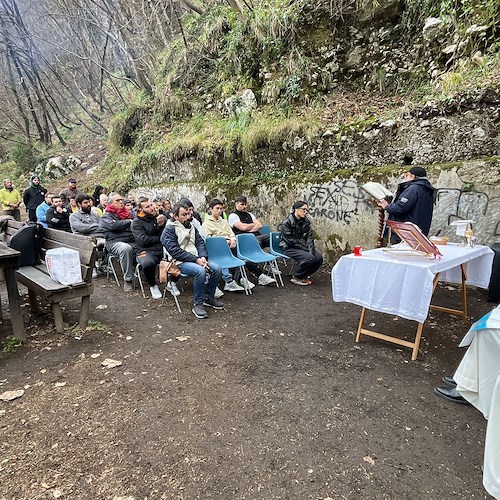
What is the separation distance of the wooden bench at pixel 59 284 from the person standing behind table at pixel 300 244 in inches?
125

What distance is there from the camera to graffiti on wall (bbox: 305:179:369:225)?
6812 millimetres

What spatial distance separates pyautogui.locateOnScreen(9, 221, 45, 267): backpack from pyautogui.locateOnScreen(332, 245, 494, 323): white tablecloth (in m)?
4.19

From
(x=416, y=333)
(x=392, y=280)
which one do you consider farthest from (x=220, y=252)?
(x=416, y=333)

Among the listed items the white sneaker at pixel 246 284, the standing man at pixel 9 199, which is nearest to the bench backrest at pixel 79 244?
the white sneaker at pixel 246 284

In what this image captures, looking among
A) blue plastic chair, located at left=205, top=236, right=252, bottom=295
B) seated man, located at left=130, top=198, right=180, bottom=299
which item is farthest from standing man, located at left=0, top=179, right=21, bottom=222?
blue plastic chair, located at left=205, top=236, right=252, bottom=295

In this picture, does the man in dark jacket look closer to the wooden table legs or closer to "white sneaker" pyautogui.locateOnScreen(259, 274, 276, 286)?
"white sneaker" pyautogui.locateOnScreen(259, 274, 276, 286)

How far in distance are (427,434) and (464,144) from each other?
5040 millimetres

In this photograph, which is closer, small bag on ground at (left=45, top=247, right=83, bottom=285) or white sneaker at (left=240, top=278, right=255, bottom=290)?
small bag on ground at (left=45, top=247, right=83, bottom=285)

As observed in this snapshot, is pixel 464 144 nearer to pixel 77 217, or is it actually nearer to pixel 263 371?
pixel 263 371

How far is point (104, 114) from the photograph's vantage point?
73.7 ft

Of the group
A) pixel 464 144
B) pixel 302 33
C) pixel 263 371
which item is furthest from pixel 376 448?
pixel 302 33

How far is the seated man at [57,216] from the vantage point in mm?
7035

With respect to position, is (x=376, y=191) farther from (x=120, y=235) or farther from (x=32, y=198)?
(x=32, y=198)

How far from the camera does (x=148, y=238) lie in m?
5.76
